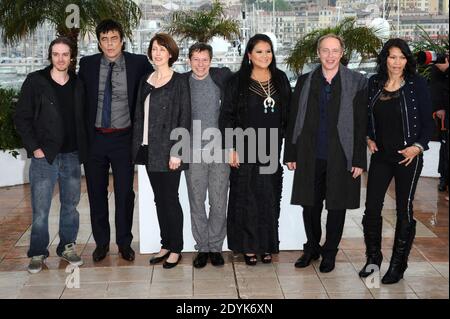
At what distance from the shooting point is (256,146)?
170 inches

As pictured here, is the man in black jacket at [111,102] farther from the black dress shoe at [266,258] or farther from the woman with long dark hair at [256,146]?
the black dress shoe at [266,258]

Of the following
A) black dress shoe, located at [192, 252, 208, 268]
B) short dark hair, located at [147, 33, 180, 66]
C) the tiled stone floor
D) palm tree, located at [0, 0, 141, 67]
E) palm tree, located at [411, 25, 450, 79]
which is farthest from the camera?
palm tree, located at [411, 25, 450, 79]

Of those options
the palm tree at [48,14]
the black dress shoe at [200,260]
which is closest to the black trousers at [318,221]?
the black dress shoe at [200,260]

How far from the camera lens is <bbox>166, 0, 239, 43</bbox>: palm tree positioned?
407 inches

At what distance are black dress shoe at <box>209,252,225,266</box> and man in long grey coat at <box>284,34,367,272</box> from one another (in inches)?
25.2

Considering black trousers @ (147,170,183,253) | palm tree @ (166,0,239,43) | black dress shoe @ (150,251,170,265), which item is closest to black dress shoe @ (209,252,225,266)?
black trousers @ (147,170,183,253)

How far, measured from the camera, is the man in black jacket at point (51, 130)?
433 cm

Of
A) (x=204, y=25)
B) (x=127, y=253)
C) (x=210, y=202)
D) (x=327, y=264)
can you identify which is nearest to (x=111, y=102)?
(x=210, y=202)

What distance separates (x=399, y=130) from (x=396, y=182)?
0.32m

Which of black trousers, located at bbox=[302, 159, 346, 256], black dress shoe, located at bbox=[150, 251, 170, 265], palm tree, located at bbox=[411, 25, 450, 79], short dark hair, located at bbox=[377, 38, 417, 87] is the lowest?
black dress shoe, located at bbox=[150, 251, 170, 265]

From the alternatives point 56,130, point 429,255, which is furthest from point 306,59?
point 56,130

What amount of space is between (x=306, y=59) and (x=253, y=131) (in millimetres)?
5675

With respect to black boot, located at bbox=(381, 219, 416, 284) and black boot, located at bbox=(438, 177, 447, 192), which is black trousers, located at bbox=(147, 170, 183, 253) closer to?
black boot, located at bbox=(381, 219, 416, 284)
